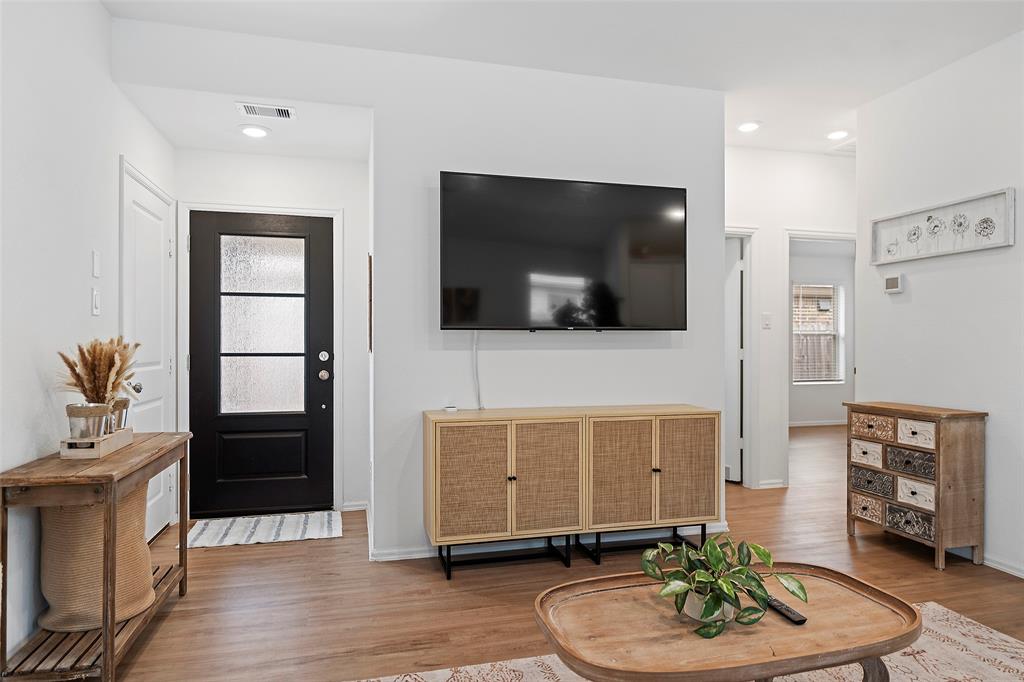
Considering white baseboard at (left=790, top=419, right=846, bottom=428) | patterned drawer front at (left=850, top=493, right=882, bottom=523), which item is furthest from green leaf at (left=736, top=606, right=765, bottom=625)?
white baseboard at (left=790, top=419, right=846, bottom=428)

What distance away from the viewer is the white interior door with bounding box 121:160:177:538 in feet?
10.9

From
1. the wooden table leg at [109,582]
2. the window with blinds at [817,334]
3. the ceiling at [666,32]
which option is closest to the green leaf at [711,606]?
the wooden table leg at [109,582]

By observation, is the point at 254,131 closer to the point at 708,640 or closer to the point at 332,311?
the point at 332,311

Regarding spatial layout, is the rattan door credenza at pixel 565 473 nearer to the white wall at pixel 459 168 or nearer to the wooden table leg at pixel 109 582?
the white wall at pixel 459 168

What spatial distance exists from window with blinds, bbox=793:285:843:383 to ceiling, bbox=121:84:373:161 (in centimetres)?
718

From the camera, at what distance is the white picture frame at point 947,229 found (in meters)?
3.29

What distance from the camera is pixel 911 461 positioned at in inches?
134

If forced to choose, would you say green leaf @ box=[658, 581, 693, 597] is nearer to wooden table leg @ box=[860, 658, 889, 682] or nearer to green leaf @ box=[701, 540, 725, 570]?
green leaf @ box=[701, 540, 725, 570]

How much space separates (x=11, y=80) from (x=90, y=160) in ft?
2.07

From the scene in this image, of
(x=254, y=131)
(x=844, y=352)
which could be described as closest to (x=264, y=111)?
(x=254, y=131)

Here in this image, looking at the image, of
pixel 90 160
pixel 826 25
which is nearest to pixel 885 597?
pixel 826 25

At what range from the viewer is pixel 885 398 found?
3971 mm

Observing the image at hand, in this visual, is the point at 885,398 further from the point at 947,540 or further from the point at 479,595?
the point at 479,595

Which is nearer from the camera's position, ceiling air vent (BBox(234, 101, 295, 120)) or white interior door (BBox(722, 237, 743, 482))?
ceiling air vent (BBox(234, 101, 295, 120))
